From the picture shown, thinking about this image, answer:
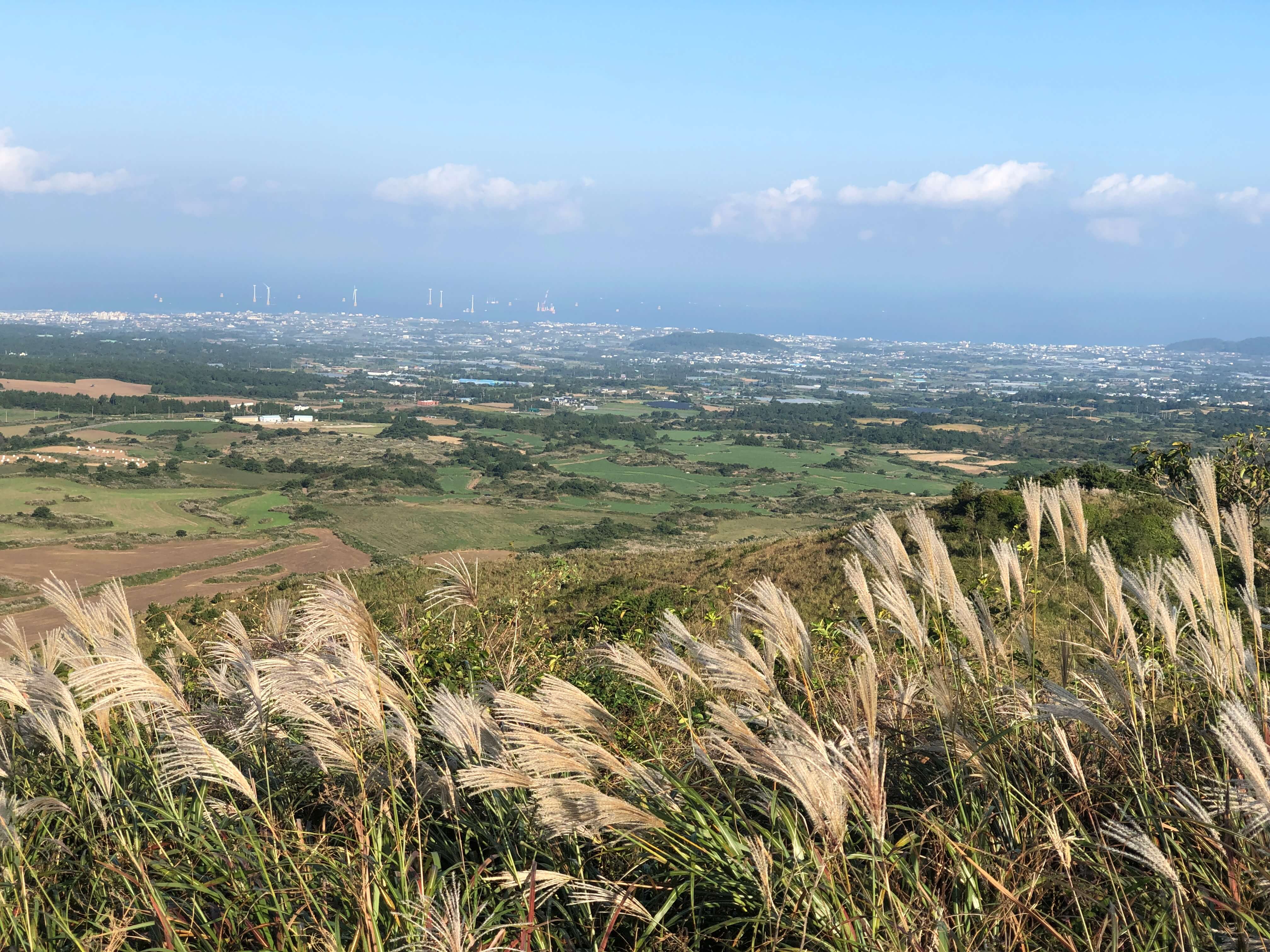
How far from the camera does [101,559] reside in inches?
1266

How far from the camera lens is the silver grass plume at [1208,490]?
2.21 meters

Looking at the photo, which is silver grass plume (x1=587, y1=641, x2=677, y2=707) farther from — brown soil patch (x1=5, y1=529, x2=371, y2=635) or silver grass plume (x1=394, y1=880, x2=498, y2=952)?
brown soil patch (x1=5, y1=529, x2=371, y2=635)

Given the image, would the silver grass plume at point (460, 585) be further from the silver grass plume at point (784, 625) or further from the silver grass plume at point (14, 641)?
the silver grass plume at point (784, 625)

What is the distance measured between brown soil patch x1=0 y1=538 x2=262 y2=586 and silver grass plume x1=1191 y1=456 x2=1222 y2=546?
30.1m

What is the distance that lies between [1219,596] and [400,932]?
2.03 metres

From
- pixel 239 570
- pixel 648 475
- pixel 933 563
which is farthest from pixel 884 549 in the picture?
pixel 648 475

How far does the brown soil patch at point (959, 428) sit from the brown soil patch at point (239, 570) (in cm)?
6019

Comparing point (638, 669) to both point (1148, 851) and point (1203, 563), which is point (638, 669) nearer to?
point (1148, 851)

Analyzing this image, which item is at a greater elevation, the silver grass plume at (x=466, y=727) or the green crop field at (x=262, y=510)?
the silver grass plume at (x=466, y=727)

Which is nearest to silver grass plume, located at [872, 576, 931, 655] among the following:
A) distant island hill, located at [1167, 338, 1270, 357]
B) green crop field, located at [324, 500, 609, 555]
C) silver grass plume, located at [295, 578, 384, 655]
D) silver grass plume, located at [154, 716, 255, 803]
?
silver grass plume, located at [295, 578, 384, 655]

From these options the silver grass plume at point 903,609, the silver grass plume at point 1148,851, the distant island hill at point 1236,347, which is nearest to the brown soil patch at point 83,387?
the silver grass plume at point 903,609

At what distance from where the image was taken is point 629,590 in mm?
13203

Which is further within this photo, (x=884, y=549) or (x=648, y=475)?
(x=648, y=475)

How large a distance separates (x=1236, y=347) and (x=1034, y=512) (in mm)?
225476
